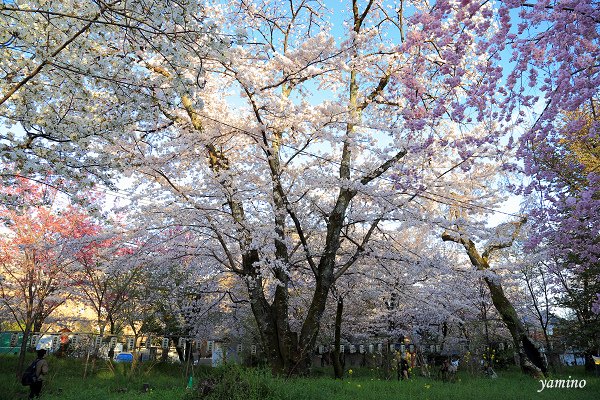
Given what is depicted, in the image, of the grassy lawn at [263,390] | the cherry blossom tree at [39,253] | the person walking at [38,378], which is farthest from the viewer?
the cherry blossom tree at [39,253]

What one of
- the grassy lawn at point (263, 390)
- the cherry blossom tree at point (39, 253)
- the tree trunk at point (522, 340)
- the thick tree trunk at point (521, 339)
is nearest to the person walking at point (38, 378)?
the grassy lawn at point (263, 390)

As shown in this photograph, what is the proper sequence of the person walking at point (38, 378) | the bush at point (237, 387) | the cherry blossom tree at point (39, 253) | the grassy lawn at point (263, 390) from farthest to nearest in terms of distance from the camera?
the cherry blossom tree at point (39, 253) → the person walking at point (38, 378) → the grassy lawn at point (263, 390) → the bush at point (237, 387)

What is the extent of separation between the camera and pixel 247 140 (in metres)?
11.5

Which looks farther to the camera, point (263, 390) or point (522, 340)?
point (522, 340)

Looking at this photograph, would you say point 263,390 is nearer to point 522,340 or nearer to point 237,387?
point 237,387

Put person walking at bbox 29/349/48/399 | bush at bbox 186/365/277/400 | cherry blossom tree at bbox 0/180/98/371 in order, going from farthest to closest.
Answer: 1. cherry blossom tree at bbox 0/180/98/371
2. person walking at bbox 29/349/48/399
3. bush at bbox 186/365/277/400

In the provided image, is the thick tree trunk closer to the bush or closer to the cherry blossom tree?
the bush

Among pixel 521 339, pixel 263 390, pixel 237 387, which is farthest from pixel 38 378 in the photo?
pixel 521 339

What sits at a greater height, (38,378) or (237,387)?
(237,387)

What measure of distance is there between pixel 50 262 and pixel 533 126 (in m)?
15.0

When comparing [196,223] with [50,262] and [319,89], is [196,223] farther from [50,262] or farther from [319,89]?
[50,262]

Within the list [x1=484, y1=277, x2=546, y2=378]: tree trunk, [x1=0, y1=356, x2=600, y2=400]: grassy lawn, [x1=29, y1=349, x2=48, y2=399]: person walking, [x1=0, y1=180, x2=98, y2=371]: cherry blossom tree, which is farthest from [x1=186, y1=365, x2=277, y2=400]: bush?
[x1=484, y1=277, x2=546, y2=378]: tree trunk

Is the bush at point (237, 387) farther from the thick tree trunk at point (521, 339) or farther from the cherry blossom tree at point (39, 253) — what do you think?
the thick tree trunk at point (521, 339)

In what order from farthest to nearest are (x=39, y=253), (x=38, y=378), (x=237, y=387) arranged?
(x=39, y=253)
(x=38, y=378)
(x=237, y=387)
